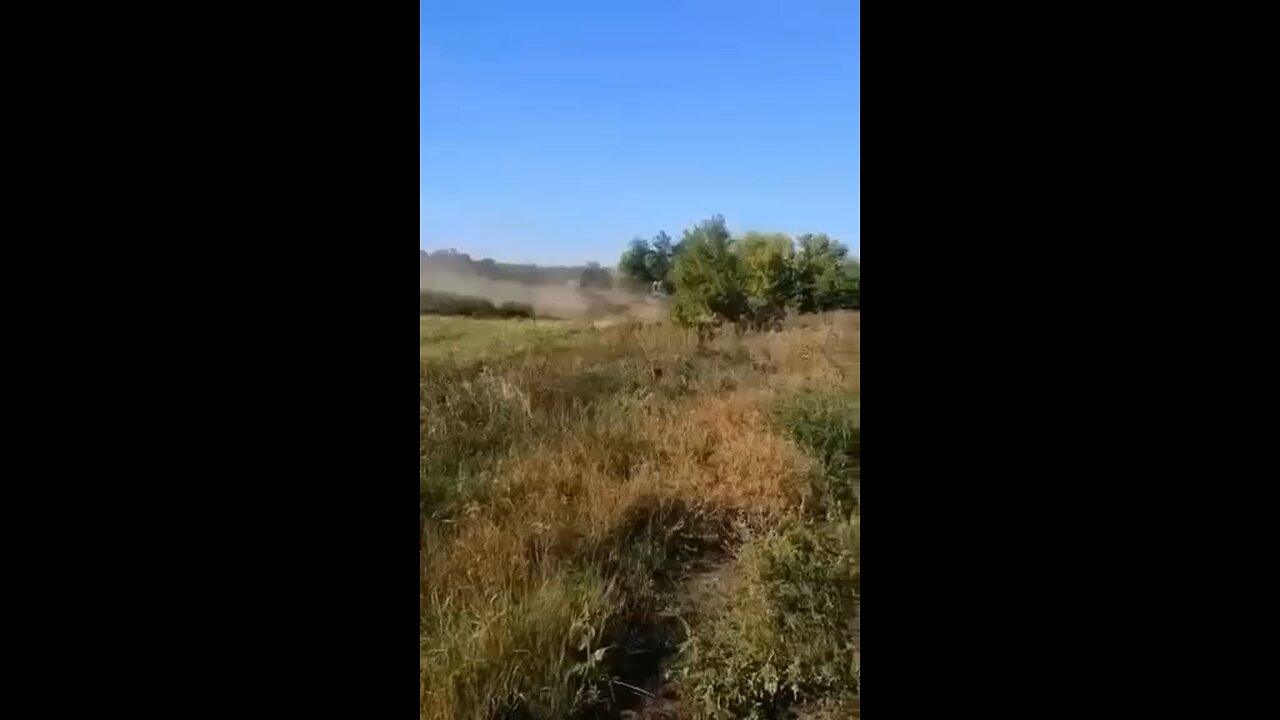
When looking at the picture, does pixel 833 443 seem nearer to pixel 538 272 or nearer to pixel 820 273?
pixel 820 273

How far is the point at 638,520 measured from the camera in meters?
1.09

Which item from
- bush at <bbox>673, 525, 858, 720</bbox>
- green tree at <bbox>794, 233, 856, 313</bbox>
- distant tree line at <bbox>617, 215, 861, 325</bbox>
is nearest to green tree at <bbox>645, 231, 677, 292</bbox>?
distant tree line at <bbox>617, 215, 861, 325</bbox>

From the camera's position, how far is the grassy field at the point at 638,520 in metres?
1.03

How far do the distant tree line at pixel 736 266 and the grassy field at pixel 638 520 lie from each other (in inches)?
1.5

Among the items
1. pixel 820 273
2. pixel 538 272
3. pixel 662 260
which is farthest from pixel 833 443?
pixel 538 272

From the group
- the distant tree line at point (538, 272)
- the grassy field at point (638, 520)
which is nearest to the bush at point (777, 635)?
the grassy field at point (638, 520)

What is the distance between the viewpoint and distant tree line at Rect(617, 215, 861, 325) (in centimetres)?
107

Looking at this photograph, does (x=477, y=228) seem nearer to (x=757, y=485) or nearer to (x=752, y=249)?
(x=752, y=249)

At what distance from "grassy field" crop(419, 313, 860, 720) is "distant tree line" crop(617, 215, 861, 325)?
0.04 m

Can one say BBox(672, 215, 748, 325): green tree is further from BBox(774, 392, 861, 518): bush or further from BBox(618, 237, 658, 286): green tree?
BBox(774, 392, 861, 518): bush

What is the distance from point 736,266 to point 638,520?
346 mm

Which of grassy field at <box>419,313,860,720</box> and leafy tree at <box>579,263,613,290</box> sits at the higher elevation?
leafy tree at <box>579,263,613,290</box>

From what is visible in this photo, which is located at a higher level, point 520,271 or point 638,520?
point 520,271

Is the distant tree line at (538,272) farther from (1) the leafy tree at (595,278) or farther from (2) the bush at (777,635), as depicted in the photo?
(2) the bush at (777,635)
